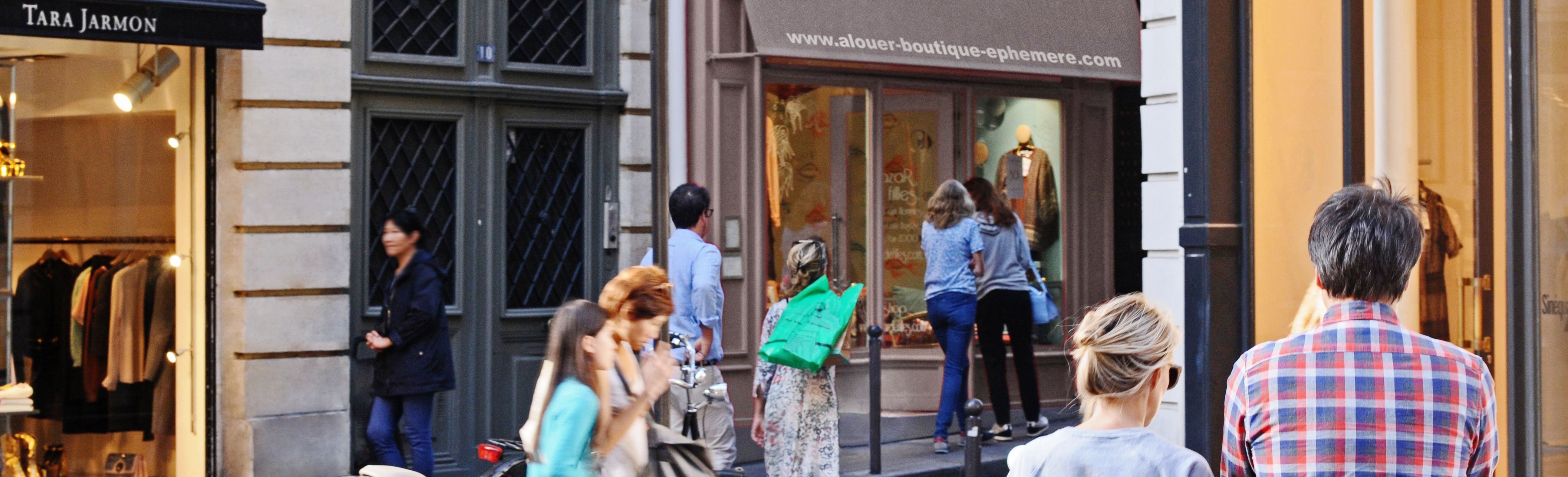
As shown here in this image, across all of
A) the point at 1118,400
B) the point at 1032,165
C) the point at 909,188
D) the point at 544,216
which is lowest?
the point at 1118,400

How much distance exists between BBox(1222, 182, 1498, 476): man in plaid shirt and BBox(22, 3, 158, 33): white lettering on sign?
6.54 metres

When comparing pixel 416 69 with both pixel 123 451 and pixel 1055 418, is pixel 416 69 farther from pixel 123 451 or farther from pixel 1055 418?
pixel 1055 418

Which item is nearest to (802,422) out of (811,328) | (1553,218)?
(811,328)

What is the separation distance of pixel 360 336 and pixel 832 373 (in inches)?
106

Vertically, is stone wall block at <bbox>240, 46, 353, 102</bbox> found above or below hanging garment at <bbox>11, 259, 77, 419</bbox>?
above

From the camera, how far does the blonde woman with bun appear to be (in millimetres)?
2977

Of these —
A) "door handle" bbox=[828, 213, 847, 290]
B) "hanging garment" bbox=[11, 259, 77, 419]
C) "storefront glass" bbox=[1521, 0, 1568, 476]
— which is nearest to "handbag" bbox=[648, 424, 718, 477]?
"storefront glass" bbox=[1521, 0, 1568, 476]

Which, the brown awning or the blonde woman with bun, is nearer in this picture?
the blonde woman with bun

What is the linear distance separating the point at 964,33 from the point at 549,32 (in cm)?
304

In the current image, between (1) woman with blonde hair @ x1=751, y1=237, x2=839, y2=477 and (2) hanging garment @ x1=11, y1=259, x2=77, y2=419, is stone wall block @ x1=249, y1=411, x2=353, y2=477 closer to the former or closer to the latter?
(2) hanging garment @ x1=11, y1=259, x2=77, y2=419

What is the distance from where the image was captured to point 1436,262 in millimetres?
6691

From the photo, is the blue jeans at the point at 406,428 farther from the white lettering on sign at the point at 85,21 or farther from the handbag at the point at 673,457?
the handbag at the point at 673,457

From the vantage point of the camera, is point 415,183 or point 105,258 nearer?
point 105,258

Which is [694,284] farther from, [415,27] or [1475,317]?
[1475,317]
